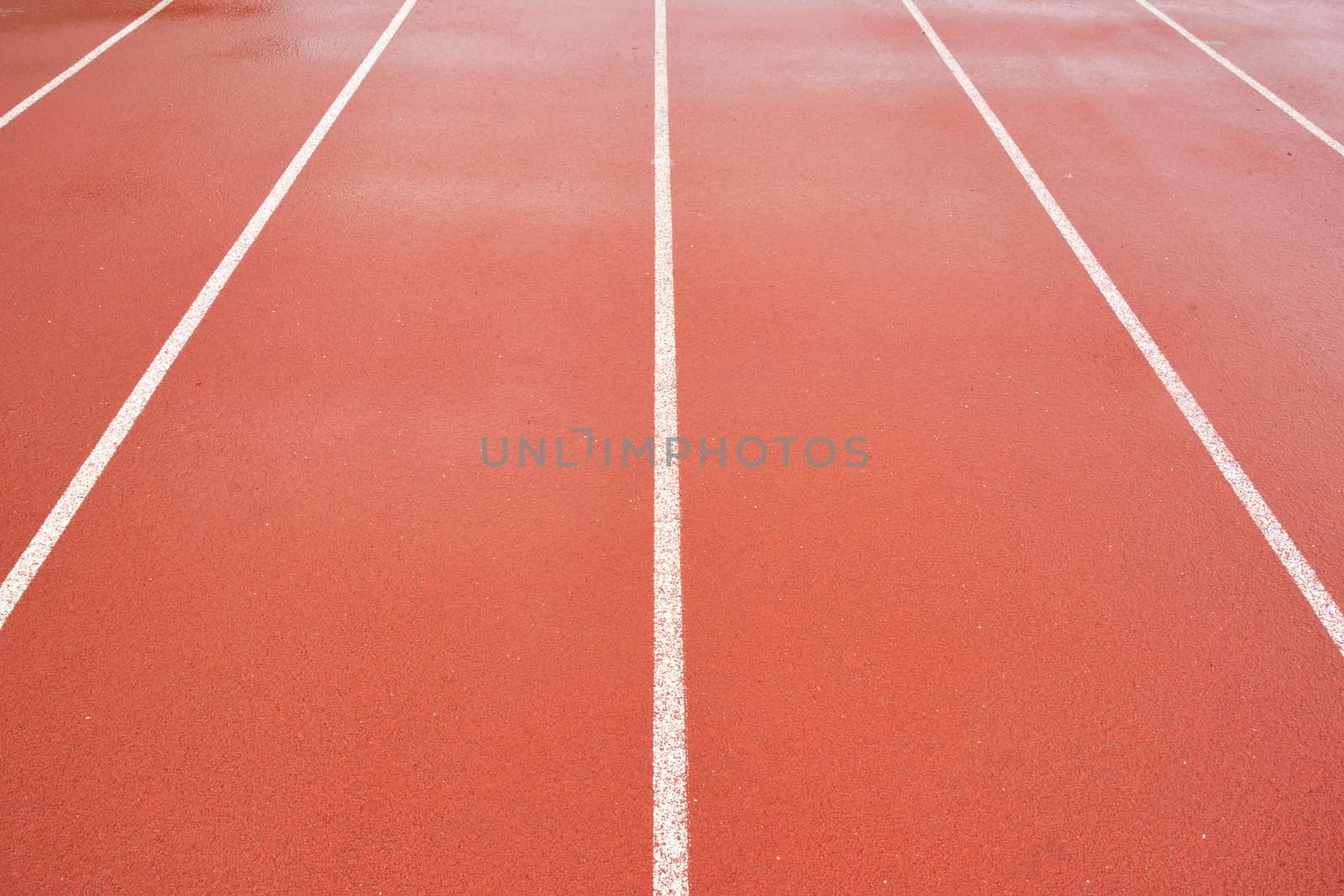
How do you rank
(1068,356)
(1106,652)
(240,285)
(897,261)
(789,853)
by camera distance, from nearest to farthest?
(789,853) → (1106,652) → (1068,356) → (240,285) → (897,261)

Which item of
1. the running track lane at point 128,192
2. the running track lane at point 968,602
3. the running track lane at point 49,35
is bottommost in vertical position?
the running track lane at point 968,602

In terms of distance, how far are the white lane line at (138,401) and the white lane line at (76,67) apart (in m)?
2.64

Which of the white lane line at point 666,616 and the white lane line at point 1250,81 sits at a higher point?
the white lane line at point 1250,81

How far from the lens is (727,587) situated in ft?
12.3

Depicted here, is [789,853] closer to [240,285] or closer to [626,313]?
[626,313]

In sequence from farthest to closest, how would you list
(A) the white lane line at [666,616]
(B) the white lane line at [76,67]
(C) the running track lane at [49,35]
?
1. (C) the running track lane at [49,35]
2. (B) the white lane line at [76,67]
3. (A) the white lane line at [666,616]

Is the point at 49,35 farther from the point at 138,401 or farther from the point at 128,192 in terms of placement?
the point at 138,401

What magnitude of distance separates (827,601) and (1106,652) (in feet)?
3.95

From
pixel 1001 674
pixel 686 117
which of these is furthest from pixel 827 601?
pixel 686 117

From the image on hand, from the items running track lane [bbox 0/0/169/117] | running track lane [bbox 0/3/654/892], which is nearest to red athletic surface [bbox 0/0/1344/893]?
running track lane [bbox 0/3/654/892]

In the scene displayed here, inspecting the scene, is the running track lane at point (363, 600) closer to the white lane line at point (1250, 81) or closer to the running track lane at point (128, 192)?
the running track lane at point (128, 192)

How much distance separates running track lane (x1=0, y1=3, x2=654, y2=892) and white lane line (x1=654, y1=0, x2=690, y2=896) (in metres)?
0.07

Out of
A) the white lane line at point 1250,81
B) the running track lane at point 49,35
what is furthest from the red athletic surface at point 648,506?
the running track lane at point 49,35

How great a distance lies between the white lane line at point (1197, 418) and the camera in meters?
3.77
